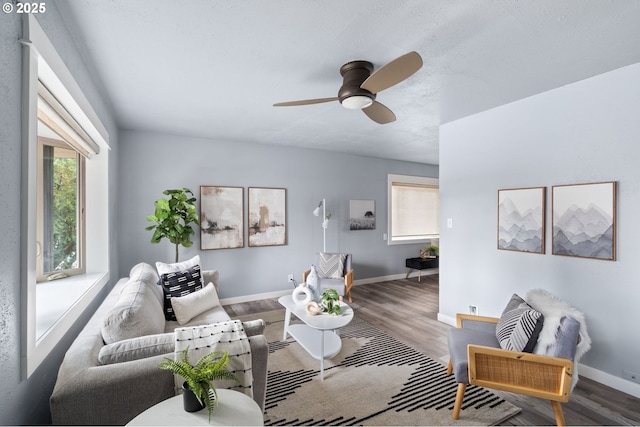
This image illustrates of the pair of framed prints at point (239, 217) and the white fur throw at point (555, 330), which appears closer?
the white fur throw at point (555, 330)

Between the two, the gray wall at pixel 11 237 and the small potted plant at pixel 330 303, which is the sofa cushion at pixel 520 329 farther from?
the gray wall at pixel 11 237

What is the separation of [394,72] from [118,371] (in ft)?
6.89

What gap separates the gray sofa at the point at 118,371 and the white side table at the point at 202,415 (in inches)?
6.5

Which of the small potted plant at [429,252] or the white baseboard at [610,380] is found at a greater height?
the small potted plant at [429,252]

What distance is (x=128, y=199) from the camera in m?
3.93

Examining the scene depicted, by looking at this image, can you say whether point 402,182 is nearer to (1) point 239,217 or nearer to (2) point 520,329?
(1) point 239,217

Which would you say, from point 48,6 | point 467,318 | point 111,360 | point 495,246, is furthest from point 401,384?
point 48,6

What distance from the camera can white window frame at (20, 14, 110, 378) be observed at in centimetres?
116

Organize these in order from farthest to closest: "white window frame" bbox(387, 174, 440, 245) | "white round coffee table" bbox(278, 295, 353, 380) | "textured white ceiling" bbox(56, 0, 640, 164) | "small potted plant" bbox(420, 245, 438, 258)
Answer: "small potted plant" bbox(420, 245, 438, 258)
"white window frame" bbox(387, 174, 440, 245)
"white round coffee table" bbox(278, 295, 353, 380)
"textured white ceiling" bbox(56, 0, 640, 164)

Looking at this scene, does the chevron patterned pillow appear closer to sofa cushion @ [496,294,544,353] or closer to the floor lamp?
the floor lamp

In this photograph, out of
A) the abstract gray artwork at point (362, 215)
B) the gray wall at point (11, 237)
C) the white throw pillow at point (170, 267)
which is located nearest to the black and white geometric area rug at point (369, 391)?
the white throw pillow at point (170, 267)

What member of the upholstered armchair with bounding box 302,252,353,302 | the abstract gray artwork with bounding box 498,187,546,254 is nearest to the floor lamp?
the upholstered armchair with bounding box 302,252,353,302

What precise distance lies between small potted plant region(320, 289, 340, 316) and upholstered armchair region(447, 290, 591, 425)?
102 cm

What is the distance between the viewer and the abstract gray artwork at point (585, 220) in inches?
93.5
